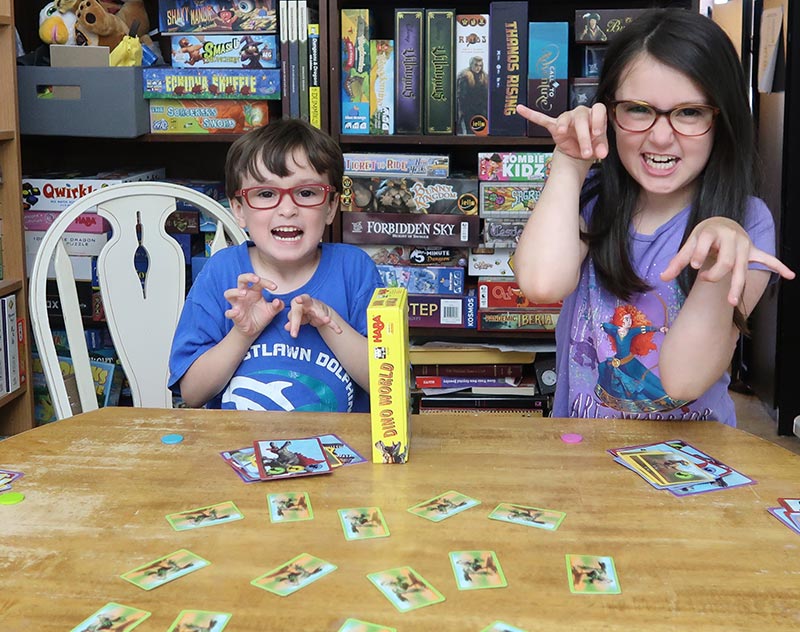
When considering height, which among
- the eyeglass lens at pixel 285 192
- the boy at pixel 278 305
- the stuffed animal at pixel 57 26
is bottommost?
the boy at pixel 278 305

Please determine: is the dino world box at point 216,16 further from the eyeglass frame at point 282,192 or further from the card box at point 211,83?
the eyeglass frame at point 282,192

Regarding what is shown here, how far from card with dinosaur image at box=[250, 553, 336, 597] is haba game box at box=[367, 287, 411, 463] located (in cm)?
26

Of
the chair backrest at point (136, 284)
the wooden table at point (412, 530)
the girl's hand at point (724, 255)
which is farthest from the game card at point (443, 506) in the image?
the chair backrest at point (136, 284)

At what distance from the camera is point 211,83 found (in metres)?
2.47

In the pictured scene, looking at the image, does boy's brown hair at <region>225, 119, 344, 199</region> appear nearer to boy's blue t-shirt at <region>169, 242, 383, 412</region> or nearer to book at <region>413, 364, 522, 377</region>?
boy's blue t-shirt at <region>169, 242, 383, 412</region>

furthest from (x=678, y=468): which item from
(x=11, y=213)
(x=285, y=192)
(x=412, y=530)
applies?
(x=11, y=213)

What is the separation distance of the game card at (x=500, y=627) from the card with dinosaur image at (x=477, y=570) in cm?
6

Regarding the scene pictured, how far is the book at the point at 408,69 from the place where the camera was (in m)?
2.37

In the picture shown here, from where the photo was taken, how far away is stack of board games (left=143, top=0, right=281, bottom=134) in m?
2.44

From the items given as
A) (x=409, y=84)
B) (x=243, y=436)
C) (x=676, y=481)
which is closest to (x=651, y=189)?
(x=676, y=481)

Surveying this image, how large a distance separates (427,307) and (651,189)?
1.12 m

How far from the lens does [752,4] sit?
3453 millimetres

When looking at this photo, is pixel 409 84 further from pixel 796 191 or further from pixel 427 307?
pixel 796 191

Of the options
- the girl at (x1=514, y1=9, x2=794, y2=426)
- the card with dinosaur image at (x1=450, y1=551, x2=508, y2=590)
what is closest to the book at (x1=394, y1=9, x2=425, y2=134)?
the girl at (x1=514, y1=9, x2=794, y2=426)
